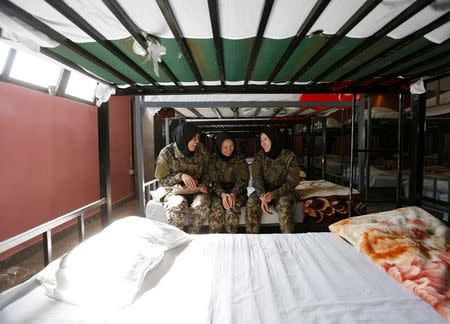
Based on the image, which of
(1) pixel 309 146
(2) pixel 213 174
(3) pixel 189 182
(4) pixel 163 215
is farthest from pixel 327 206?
(1) pixel 309 146

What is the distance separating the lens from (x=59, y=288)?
3.52ft

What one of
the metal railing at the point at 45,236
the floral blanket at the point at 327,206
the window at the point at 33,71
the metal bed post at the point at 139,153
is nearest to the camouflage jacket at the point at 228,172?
the floral blanket at the point at 327,206

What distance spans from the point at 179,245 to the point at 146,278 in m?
0.43

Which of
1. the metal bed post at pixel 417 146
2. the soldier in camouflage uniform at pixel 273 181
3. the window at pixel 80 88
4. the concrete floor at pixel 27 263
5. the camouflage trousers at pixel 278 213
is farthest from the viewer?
the window at pixel 80 88

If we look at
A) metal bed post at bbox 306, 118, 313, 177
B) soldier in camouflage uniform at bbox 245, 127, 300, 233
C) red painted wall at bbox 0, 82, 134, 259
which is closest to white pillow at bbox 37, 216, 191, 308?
soldier in camouflage uniform at bbox 245, 127, 300, 233

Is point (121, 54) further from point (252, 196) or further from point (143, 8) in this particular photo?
point (252, 196)

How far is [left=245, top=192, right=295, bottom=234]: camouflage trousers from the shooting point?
2.73 m

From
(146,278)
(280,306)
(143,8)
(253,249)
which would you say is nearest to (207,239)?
(253,249)

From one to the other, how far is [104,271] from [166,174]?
1980 millimetres

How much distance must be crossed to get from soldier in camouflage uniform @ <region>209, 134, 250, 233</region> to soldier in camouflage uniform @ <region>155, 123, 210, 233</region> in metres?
0.10

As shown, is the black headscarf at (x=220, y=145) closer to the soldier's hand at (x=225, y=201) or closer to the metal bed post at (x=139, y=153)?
A: the soldier's hand at (x=225, y=201)

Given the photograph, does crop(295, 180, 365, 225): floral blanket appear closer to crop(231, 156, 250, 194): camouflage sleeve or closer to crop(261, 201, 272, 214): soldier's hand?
crop(261, 201, 272, 214): soldier's hand

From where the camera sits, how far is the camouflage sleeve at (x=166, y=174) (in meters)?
2.97

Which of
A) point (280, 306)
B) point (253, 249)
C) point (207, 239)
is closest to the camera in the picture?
point (280, 306)
